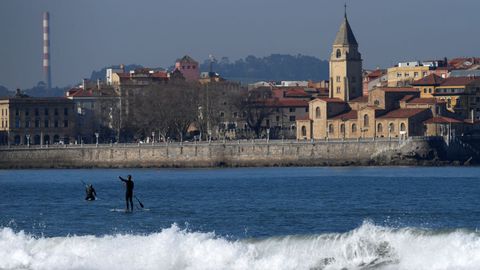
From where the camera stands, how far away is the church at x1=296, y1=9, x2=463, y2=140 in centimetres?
12596

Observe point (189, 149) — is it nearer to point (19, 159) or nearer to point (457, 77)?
point (19, 159)

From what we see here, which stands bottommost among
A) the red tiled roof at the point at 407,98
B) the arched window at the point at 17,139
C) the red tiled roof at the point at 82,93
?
the arched window at the point at 17,139

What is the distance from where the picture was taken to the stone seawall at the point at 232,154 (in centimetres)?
11681

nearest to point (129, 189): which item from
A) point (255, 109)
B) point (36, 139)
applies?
point (36, 139)

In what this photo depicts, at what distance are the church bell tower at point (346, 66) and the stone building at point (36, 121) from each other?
28.3 metres

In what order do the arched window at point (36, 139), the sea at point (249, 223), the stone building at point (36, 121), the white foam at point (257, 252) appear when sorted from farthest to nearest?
the arched window at point (36, 139)
the stone building at point (36, 121)
the sea at point (249, 223)
the white foam at point (257, 252)

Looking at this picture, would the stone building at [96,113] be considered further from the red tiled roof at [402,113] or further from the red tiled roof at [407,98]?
the red tiled roof at [402,113]

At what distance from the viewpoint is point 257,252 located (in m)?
40.2

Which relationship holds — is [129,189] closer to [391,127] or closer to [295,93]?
[391,127]

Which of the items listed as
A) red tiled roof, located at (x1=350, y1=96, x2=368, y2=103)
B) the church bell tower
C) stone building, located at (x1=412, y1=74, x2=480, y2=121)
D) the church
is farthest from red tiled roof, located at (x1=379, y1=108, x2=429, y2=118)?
the church bell tower

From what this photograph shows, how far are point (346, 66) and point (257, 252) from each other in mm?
102181

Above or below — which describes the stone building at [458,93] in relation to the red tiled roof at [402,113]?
above

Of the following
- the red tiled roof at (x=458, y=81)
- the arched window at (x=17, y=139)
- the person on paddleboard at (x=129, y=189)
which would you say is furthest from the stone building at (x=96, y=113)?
the person on paddleboard at (x=129, y=189)

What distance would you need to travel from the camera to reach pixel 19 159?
131m
